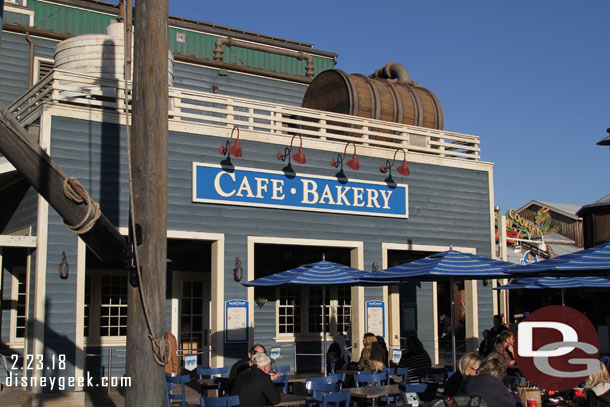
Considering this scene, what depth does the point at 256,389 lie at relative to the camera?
7.99 metres

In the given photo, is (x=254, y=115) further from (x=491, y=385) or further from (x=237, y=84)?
(x=491, y=385)

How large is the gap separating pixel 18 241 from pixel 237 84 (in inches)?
405

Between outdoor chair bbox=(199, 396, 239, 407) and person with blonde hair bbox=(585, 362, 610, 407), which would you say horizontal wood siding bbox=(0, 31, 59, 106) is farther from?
person with blonde hair bbox=(585, 362, 610, 407)

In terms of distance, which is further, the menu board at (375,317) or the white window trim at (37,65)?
the white window trim at (37,65)

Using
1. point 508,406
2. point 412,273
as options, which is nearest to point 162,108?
point 508,406

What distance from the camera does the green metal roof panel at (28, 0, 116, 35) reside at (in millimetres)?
19453

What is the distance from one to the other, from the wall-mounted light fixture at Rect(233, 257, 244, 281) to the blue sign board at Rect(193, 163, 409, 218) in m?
1.17

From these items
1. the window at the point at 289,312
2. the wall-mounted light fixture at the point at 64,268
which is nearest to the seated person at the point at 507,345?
the window at the point at 289,312

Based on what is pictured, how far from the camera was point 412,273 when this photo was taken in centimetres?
1123

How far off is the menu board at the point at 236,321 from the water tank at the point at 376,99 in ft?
19.0

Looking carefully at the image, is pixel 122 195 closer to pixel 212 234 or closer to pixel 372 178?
pixel 212 234

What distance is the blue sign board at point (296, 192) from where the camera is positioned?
14.5 m

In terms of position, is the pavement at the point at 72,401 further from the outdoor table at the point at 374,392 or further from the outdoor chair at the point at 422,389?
the outdoor chair at the point at 422,389

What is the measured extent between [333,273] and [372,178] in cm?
435
